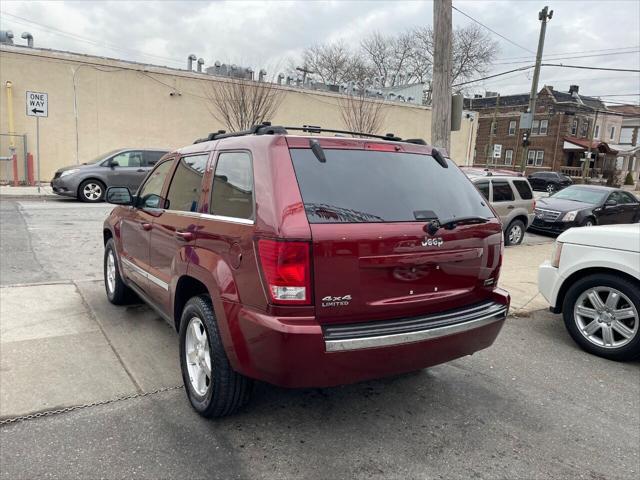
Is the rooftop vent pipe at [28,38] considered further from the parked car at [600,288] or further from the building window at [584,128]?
the building window at [584,128]

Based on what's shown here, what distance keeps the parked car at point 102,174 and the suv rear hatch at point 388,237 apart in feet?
40.1

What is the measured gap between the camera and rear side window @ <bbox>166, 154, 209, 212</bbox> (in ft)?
11.3

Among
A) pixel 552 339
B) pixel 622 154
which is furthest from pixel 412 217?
pixel 622 154

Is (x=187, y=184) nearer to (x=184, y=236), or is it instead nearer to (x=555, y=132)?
(x=184, y=236)

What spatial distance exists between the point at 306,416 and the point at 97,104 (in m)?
19.6

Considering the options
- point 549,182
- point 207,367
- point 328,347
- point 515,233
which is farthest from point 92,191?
point 549,182

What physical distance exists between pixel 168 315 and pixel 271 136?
1745mm

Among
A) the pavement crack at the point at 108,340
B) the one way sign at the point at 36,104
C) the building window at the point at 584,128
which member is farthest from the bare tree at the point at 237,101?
the building window at the point at 584,128

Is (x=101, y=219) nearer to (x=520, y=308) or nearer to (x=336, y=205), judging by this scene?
(x=520, y=308)

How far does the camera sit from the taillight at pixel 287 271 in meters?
2.44

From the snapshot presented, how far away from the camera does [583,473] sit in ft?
9.05

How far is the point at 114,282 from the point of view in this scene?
523cm

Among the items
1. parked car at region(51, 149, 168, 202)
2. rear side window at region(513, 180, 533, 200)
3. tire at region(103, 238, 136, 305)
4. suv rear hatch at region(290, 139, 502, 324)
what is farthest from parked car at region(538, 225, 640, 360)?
parked car at region(51, 149, 168, 202)

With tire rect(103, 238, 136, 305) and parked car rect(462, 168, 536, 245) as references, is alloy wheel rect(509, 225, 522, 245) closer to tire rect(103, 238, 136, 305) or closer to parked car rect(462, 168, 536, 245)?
parked car rect(462, 168, 536, 245)
